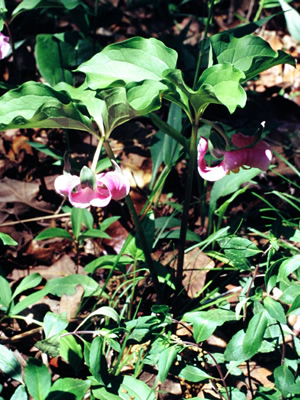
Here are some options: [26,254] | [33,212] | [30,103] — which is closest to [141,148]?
[33,212]

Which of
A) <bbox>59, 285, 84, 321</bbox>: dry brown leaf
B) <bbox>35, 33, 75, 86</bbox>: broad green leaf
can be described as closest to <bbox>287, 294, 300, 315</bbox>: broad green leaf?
<bbox>59, 285, 84, 321</bbox>: dry brown leaf

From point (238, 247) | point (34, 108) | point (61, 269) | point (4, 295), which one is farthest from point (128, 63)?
point (61, 269)

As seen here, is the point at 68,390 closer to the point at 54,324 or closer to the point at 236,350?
the point at 54,324

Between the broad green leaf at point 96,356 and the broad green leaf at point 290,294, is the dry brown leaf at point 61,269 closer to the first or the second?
the broad green leaf at point 96,356

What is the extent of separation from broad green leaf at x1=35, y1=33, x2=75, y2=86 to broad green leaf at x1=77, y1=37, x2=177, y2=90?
3.20ft

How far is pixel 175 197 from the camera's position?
214cm

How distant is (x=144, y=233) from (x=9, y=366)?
0.60m

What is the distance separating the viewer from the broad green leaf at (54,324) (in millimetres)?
1279

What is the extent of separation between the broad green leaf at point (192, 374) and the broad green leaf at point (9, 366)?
430mm

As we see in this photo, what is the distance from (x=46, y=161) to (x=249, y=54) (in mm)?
1391

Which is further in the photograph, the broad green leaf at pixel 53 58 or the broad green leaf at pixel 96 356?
the broad green leaf at pixel 53 58

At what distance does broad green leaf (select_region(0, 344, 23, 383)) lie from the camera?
1184mm

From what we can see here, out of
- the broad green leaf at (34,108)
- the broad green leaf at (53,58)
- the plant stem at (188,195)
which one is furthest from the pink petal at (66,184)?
the broad green leaf at (53,58)

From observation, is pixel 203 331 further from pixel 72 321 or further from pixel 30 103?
pixel 30 103
